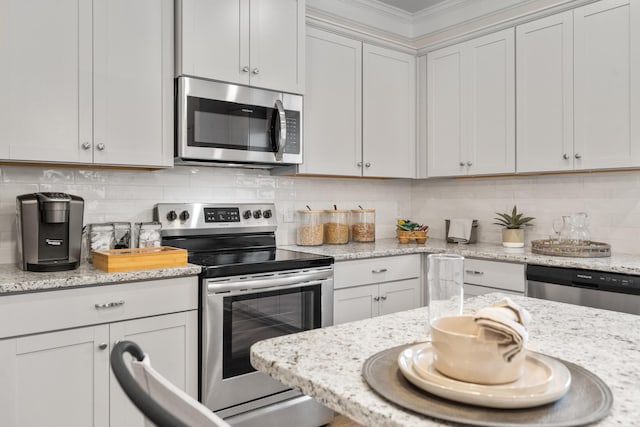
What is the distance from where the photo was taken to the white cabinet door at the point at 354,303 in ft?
9.53

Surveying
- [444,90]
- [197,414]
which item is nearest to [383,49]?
[444,90]

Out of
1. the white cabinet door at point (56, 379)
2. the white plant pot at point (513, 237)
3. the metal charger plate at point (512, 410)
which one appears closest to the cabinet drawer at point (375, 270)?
the white plant pot at point (513, 237)

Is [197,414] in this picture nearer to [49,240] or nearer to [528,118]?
[49,240]

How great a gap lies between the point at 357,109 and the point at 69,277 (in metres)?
2.22

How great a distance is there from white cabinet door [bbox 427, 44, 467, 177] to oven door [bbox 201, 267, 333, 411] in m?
1.51

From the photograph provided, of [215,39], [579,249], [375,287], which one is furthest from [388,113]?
[579,249]

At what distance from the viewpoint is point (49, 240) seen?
6.98ft

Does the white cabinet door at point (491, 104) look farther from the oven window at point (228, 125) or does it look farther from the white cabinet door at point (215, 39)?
the white cabinet door at point (215, 39)

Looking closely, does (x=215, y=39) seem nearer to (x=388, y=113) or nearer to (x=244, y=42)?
(x=244, y=42)

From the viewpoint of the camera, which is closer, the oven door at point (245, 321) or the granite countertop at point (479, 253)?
the oven door at point (245, 321)

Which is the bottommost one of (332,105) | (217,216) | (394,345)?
(394,345)

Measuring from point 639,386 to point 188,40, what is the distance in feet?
8.04

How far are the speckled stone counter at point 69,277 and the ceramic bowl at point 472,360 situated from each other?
166 cm

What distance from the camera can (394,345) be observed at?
1.06 meters
